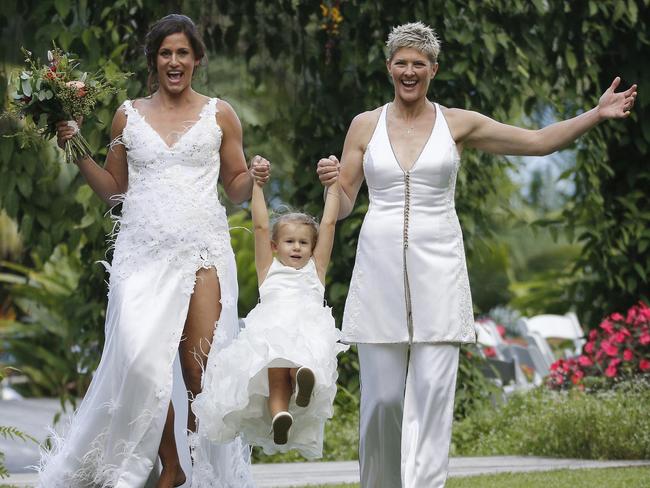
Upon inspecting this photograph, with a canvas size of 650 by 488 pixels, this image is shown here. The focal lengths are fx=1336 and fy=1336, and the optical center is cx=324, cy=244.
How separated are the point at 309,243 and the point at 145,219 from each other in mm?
820

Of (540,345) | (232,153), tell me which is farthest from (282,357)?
(540,345)

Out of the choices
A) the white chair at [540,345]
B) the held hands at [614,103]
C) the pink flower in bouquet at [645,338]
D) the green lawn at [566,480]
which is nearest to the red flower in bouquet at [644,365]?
the pink flower in bouquet at [645,338]

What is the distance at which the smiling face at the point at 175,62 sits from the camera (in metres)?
6.05

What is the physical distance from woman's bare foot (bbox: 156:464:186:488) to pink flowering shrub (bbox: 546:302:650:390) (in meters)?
4.96

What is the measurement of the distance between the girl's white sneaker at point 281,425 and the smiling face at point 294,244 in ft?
2.49

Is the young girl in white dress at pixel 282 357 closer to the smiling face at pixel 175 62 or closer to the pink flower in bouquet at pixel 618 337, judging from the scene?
the smiling face at pixel 175 62

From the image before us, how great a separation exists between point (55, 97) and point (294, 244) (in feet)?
4.23

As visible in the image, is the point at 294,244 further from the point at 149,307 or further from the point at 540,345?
the point at 540,345

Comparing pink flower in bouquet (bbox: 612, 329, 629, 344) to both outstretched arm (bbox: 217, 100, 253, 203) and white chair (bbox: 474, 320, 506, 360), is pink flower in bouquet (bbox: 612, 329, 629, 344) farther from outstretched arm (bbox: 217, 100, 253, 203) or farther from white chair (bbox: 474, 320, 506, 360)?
outstretched arm (bbox: 217, 100, 253, 203)

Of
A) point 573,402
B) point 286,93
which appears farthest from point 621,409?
point 286,93

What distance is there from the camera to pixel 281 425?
5.30 m

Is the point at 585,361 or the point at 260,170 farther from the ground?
the point at 260,170

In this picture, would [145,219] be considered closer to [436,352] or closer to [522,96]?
[436,352]

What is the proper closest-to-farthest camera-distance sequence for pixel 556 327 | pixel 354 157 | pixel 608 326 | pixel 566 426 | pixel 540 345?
pixel 354 157 < pixel 566 426 < pixel 608 326 < pixel 540 345 < pixel 556 327
